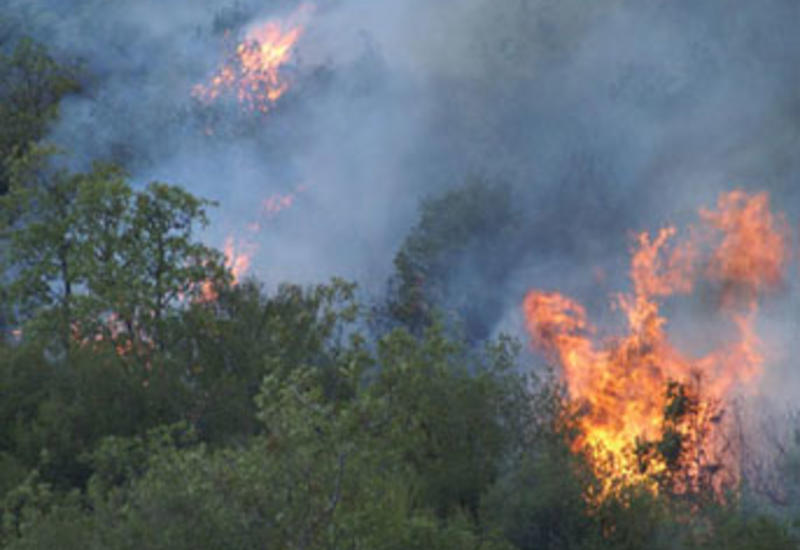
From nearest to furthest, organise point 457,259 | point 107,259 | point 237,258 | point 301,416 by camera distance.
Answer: point 301,416, point 107,259, point 457,259, point 237,258

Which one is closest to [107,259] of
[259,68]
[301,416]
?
[301,416]

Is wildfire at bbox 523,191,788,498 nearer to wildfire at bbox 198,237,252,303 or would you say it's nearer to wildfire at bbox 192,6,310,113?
wildfire at bbox 198,237,252,303

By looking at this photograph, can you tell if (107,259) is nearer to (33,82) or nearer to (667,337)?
(667,337)

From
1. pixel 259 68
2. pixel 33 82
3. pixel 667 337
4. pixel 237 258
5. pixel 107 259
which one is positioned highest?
pixel 259 68

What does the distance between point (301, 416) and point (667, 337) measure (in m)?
26.8

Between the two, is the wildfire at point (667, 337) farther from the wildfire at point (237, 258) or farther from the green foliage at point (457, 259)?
the wildfire at point (237, 258)

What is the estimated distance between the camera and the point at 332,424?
628 inches

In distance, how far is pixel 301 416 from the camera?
1520cm

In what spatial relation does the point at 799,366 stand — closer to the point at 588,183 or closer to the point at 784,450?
the point at 784,450

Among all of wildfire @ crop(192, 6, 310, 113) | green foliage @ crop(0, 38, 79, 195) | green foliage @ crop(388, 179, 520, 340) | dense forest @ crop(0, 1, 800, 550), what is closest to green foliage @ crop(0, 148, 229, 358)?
dense forest @ crop(0, 1, 800, 550)

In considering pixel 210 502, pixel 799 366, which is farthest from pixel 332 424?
pixel 799 366

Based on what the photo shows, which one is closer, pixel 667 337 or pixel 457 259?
pixel 667 337

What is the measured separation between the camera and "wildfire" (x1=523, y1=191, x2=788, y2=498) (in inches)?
1345

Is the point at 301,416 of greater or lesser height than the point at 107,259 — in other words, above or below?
below
